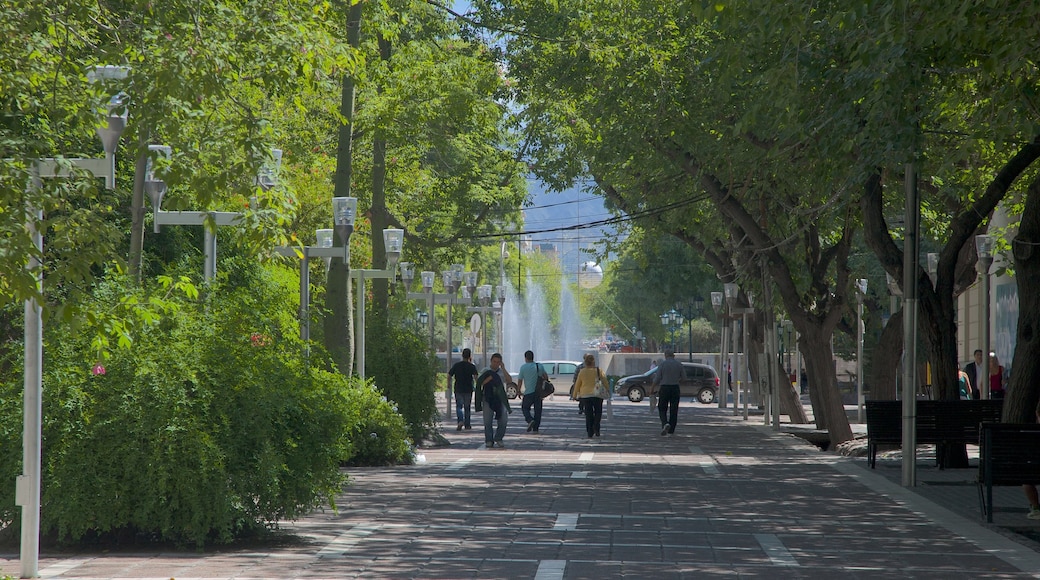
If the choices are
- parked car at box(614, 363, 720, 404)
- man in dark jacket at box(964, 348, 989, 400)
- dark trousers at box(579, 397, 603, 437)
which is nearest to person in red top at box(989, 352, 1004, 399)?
man in dark jacket at box(964, 348, 989, 400)

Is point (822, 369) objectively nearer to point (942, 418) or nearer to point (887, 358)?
point (887, 358)

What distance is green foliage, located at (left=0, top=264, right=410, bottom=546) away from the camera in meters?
10.0

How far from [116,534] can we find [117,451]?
36.3 inches

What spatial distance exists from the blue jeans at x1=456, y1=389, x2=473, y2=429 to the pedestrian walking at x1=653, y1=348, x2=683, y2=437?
3.96 m

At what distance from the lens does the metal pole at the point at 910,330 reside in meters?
16.7

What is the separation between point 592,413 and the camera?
91.8 ft

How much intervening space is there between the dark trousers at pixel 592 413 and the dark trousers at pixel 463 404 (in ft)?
8.18

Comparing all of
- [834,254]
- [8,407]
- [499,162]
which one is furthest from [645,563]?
[499,162]

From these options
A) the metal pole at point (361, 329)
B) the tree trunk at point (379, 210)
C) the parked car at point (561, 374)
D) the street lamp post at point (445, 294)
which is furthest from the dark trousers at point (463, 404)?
the parked car at point (561, 374)

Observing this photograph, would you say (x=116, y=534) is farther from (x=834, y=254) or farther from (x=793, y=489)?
(x=834, y=254)

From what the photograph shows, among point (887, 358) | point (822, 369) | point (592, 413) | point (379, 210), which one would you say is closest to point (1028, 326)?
point (822, 369)

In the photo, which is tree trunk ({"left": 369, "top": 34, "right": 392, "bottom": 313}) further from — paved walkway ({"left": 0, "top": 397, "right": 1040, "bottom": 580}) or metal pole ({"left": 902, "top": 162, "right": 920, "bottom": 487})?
metal pole ({"left": 902, "top": 162, "right": 920, "bottom": 487})

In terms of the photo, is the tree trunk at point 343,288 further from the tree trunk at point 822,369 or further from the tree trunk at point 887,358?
the tree trunk at point 887,358

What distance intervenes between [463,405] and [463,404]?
0.10 metres
